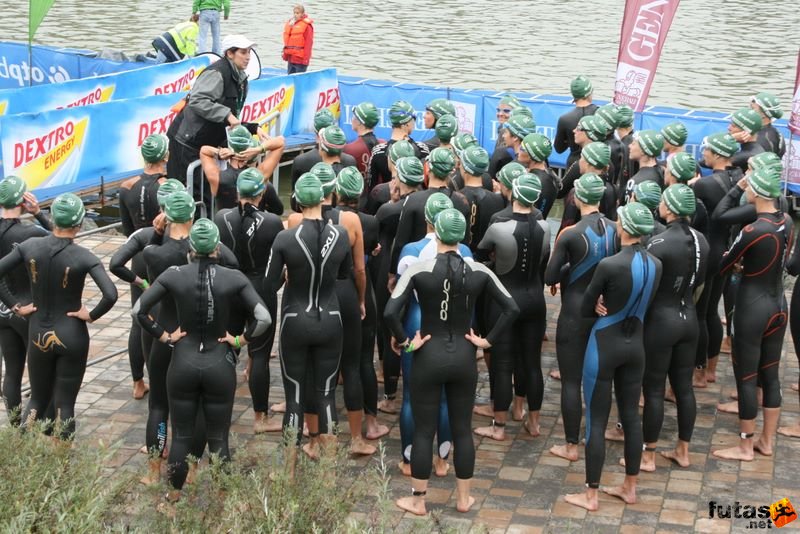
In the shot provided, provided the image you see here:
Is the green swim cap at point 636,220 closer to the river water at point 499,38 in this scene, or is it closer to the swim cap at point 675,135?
the swim cap at point 675,135

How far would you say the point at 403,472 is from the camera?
8914 millimetres

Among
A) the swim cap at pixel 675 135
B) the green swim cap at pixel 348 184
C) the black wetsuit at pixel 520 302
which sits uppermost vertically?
the green swim cap at pixel 348 184

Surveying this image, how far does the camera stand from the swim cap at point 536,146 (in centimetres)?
1009

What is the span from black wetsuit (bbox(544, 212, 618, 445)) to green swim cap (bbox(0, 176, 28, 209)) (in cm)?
401

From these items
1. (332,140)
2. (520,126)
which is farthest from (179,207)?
(520,126)

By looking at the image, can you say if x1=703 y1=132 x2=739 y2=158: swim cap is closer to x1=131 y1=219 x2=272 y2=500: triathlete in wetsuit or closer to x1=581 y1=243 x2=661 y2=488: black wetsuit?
x1=581 y1=243 x2=661 y2=488: black wetsuit

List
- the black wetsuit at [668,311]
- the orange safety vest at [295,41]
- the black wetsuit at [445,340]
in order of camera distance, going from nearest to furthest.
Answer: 1. the black wetsuit at [445,340]
2. the black wetsuit at [668,311]
3. the orange safety vest at [295,41]

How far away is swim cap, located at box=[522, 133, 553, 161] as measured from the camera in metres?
10.1

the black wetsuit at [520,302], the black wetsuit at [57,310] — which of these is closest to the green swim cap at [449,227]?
the black wetsuit at [520,302]

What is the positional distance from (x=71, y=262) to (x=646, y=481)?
4537 millimetres

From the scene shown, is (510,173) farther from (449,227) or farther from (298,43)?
(298,43)

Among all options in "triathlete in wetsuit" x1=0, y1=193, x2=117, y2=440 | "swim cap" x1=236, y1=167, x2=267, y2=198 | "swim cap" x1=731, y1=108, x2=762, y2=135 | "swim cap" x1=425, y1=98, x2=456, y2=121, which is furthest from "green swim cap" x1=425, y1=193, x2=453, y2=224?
"swim cap" x1=731, y1=108, x2=762, y2=135

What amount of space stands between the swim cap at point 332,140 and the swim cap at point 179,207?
6.41ft

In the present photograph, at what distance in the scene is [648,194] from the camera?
9109mm
